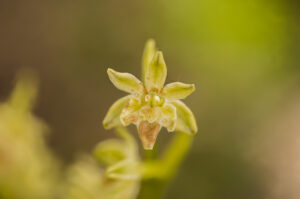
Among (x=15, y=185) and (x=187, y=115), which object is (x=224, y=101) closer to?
(x=15, y=185)

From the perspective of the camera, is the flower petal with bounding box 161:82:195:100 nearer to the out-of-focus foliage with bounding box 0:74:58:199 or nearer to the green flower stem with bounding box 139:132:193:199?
the green flower stem with bounding box 139:132:193:199

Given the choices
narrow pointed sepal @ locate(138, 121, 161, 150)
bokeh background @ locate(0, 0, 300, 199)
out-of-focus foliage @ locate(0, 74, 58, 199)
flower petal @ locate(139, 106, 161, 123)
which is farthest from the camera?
bokeh background @ locate(0, 0, 300, 199)

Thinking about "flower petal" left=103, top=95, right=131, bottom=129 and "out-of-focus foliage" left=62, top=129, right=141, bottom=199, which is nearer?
"flower petal" left=103, top=95, right=131, bottom=129

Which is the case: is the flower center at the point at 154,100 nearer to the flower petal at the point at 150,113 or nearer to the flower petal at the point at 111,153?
the flower petal at the point at 150,113

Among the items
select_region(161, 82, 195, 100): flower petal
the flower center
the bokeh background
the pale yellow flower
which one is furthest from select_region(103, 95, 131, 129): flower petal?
the bokeh background

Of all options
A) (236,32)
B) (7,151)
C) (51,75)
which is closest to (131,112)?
(7,151)

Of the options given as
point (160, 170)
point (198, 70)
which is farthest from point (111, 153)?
point (198, 70)
